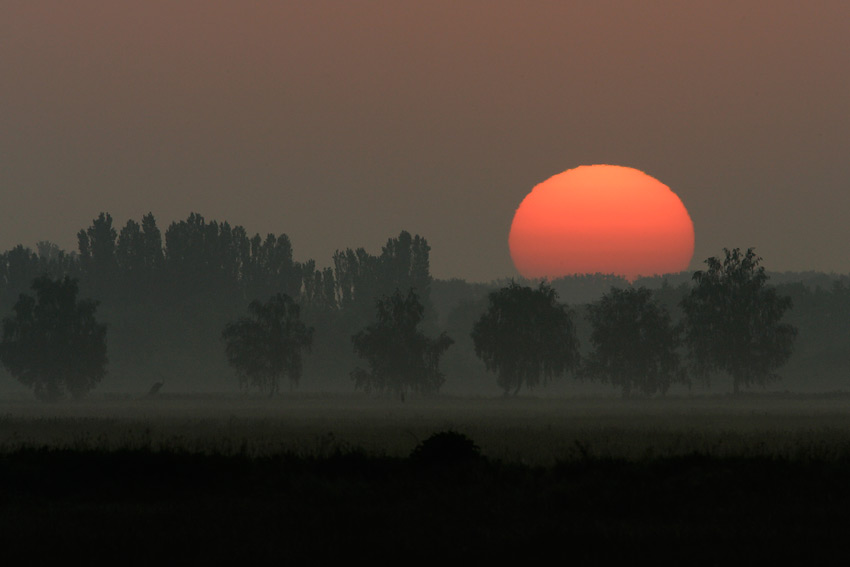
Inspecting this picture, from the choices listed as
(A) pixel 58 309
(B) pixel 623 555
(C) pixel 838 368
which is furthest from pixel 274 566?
(C) pixel 838 368

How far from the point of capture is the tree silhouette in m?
108

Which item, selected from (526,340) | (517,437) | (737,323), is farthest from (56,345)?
(517,437)

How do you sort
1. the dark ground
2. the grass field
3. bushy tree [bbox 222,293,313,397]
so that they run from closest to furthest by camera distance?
the dark ground → the grass field → bushy tree [bbox 222,293,313,397]

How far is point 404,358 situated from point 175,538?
321 feet

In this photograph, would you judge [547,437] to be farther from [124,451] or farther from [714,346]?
[714,346]

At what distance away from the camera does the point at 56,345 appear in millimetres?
113625

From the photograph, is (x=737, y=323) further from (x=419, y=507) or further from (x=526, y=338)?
(x=419, y=507)

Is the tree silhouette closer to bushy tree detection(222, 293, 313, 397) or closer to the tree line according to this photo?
the tree line

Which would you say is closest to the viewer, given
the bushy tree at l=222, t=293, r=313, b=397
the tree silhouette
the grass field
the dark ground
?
the dark ground

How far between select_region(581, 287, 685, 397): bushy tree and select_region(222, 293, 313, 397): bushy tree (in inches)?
1237

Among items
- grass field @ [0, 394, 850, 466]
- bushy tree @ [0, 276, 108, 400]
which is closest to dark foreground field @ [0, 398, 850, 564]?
grass field @ [0, 394, 850, 466]

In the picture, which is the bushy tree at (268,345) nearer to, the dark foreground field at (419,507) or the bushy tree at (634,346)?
the bushy tree at (634,346)

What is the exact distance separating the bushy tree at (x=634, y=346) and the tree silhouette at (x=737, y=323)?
2642 millimetres

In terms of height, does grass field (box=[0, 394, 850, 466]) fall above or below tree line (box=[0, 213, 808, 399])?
below
